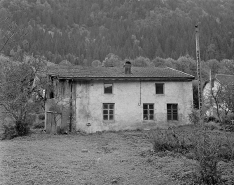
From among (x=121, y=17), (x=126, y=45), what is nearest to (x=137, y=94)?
(x=126, y=45)

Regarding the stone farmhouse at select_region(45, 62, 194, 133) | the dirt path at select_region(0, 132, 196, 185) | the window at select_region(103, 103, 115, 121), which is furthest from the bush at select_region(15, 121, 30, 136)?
the window at select_region(103, 103, 115, 121)

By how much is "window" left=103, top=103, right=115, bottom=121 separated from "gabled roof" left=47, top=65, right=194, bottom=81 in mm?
2667

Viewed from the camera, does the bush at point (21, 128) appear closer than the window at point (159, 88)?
Yes

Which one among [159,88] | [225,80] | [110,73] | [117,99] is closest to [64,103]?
[117,99]

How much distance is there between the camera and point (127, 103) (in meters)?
26.8

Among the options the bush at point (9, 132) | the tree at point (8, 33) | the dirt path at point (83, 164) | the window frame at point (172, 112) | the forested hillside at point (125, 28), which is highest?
the forested hillside at point (125, 28)

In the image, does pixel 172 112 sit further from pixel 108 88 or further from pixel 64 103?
pixel 64 103

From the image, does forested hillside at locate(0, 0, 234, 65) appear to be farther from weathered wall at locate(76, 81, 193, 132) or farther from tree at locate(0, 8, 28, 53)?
tree at locate(0, 8, 28, 53)

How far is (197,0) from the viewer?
18712 cm

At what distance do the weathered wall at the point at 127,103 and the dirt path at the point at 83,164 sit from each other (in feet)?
20.6

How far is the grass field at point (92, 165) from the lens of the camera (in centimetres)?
1112

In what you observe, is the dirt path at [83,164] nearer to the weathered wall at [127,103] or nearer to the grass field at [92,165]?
the grass field at [92,165]

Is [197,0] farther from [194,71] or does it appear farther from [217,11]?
[194,71]

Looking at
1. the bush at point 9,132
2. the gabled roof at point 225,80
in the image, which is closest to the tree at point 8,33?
the bush at point 9,132
